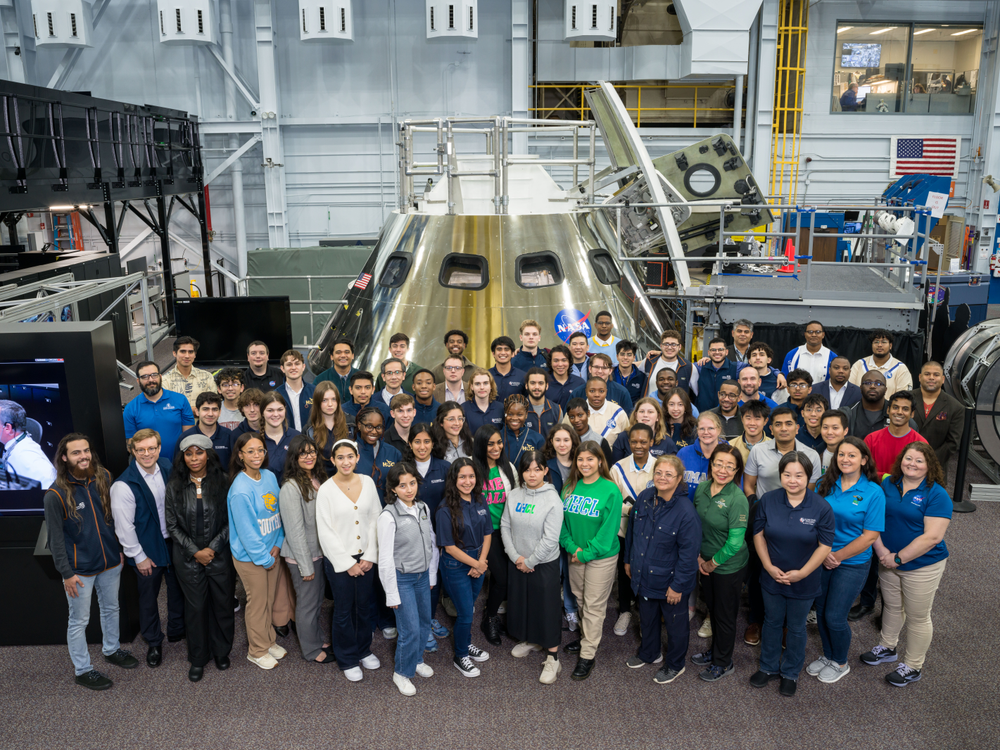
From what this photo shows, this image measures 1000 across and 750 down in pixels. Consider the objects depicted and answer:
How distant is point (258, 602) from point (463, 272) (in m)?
4.58

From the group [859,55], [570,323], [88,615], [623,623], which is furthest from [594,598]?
[859,55]

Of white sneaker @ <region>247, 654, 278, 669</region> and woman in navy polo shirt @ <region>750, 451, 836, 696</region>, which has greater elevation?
woman in navy polo shirt @ <region>750, 451, 836, 696</region>

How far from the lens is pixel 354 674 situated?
18.1ft

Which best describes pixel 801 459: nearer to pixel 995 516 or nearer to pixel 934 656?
pixel 934 656

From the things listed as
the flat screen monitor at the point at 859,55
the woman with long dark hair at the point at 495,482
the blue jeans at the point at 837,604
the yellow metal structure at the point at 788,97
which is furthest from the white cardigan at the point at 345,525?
the flat screen monitor at the point at 859,55

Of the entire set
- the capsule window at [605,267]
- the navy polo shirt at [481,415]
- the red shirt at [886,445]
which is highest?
the capsule window at [605,267]

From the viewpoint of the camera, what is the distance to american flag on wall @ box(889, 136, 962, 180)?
20.1 m

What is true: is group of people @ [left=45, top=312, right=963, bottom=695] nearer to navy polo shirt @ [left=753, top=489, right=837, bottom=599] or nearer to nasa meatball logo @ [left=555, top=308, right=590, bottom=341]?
navy polo shirt @ [left=753, top=489, right=837, bottom=599]

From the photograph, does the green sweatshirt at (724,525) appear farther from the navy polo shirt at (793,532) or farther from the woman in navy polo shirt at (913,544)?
the woman in navy polo shirt at (913,544)

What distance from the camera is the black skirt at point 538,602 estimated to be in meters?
5.45

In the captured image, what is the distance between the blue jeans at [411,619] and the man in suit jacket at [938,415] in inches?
190

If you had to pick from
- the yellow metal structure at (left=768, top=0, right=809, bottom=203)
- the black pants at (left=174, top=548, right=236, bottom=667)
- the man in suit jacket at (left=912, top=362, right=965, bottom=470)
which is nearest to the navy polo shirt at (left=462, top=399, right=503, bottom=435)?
the black pants at (left=174, top=548, right=236, bottom=667)

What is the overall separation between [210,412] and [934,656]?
5857 millimetres

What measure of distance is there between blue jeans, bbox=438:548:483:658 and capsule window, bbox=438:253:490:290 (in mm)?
4063
